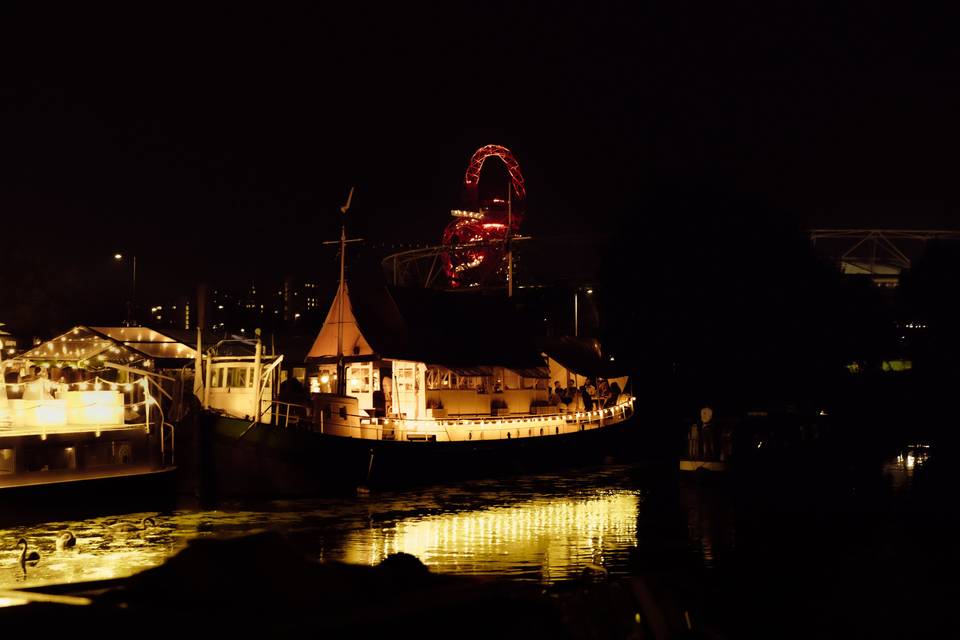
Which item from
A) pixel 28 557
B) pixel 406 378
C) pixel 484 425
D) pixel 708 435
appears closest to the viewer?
pixel 28 557

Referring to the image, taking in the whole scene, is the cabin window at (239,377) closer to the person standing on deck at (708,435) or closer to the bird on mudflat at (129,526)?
the bird on mudflat at (129,526)

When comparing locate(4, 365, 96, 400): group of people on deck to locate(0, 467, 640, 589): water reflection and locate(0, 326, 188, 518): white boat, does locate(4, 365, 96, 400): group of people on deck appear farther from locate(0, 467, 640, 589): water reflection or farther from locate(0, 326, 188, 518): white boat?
locate(0, 467, 640, 589): water reflection

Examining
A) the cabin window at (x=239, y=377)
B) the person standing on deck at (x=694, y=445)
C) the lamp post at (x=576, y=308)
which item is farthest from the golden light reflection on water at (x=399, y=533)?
the lamp post at (x=576, y=308)

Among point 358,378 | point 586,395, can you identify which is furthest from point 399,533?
point 586,395

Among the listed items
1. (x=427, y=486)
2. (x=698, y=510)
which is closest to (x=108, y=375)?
(x=427, y=486)

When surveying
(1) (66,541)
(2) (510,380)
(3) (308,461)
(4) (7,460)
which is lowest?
(1) (66,541)

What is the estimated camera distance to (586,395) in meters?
55.6

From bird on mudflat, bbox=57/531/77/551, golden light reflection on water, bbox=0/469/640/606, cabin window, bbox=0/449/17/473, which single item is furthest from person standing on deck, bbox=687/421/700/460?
cabin window, bbox=0/449/17/473

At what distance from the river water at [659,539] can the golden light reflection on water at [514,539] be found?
6 centimetres

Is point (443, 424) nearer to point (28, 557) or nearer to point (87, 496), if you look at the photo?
point (87, 496)

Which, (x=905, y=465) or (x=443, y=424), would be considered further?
(x=905, y=465)

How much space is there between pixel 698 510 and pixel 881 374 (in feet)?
188

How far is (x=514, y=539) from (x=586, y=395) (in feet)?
97.4

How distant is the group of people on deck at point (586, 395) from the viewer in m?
54.8
